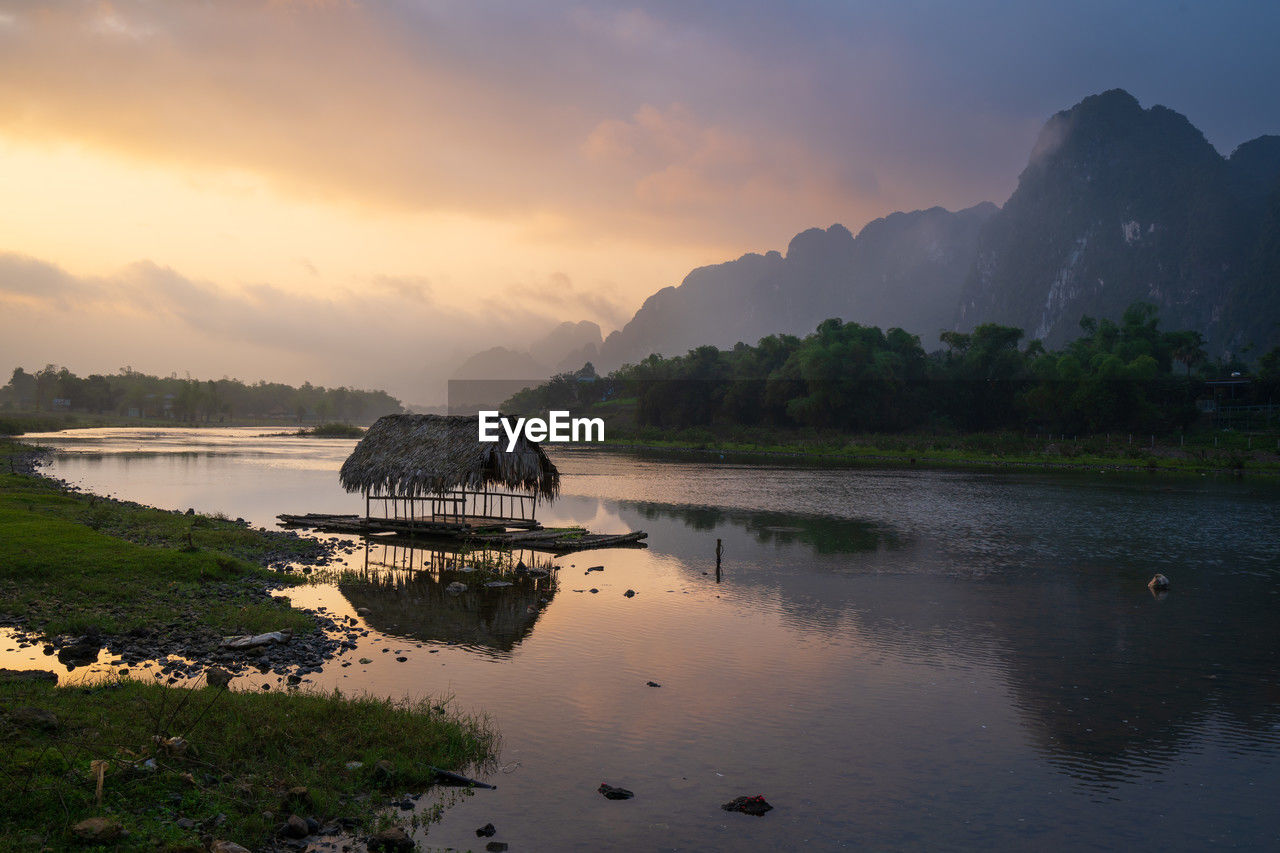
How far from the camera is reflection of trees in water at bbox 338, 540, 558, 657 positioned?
17.1 m

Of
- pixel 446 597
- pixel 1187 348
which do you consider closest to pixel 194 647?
pixel 446 597

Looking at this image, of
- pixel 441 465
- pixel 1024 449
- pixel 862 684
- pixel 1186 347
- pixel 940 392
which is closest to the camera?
pixel 862 684

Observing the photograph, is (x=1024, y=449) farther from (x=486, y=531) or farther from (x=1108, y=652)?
(x=1108, y=652)

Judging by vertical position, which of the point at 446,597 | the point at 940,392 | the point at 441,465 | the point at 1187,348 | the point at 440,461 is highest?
the point at 1187,348

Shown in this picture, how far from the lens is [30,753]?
8.02 meters

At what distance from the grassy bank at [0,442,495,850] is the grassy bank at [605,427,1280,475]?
72.4 m

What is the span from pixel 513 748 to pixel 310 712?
264 cm

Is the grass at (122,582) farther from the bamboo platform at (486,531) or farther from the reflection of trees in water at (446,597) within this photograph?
the bamboo platform at (486,531)

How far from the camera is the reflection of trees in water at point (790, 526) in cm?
3116

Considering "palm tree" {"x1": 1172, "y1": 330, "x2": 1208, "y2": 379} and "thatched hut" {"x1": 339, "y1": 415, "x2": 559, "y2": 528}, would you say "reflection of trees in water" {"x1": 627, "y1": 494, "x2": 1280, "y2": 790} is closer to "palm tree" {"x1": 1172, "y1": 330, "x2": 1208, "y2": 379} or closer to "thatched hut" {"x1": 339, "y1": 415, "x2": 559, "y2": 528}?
"thatched hut" {"x1": 339, "y1": 415, "x2": 559, "y2": 528}

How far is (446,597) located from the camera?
20672mm

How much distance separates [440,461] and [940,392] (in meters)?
89.7

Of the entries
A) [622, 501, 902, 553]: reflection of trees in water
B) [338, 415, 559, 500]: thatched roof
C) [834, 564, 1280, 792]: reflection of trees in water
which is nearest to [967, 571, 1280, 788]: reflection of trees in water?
[834, 564, 1280, 792]: reflection of trees in water

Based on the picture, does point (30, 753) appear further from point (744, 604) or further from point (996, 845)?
point (744, 604)
